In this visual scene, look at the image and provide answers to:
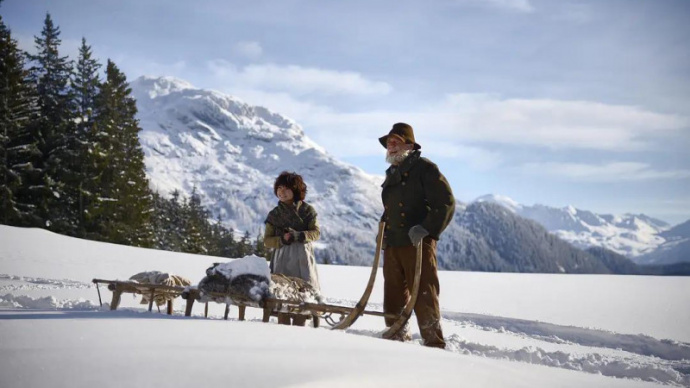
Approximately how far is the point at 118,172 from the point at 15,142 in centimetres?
562

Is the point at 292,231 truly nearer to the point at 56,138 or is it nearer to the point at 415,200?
the point at 415,200

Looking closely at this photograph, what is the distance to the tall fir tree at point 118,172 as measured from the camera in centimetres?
2994

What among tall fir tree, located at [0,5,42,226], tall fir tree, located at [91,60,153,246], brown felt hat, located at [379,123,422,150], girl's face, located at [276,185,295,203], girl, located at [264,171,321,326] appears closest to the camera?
brown felt hat, located at [379,123,422,150]

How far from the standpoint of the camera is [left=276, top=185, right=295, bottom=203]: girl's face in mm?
7754

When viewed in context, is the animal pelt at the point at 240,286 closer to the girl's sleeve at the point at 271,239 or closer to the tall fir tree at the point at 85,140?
the girl's sleeve at the point at 271,239

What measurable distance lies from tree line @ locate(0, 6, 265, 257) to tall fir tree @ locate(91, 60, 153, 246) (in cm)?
6

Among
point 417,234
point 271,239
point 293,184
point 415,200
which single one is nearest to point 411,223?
point 415,200

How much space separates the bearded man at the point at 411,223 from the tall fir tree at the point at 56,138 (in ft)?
83.7

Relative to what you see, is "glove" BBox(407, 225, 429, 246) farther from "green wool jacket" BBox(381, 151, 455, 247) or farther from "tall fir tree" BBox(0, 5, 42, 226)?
"tall fir tree" BBox(0, 5, 42, 226)

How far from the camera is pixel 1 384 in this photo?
300 cm

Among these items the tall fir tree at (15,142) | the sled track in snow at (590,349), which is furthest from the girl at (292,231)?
the tall fir tree at (15,142)

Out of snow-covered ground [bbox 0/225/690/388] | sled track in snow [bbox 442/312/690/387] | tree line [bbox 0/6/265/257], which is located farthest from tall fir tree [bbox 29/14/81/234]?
sled track in snow [bbox 442/312/690/387]

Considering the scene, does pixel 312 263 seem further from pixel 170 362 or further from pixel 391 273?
pixel 170 362

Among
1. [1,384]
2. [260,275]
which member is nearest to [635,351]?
[260,275]
